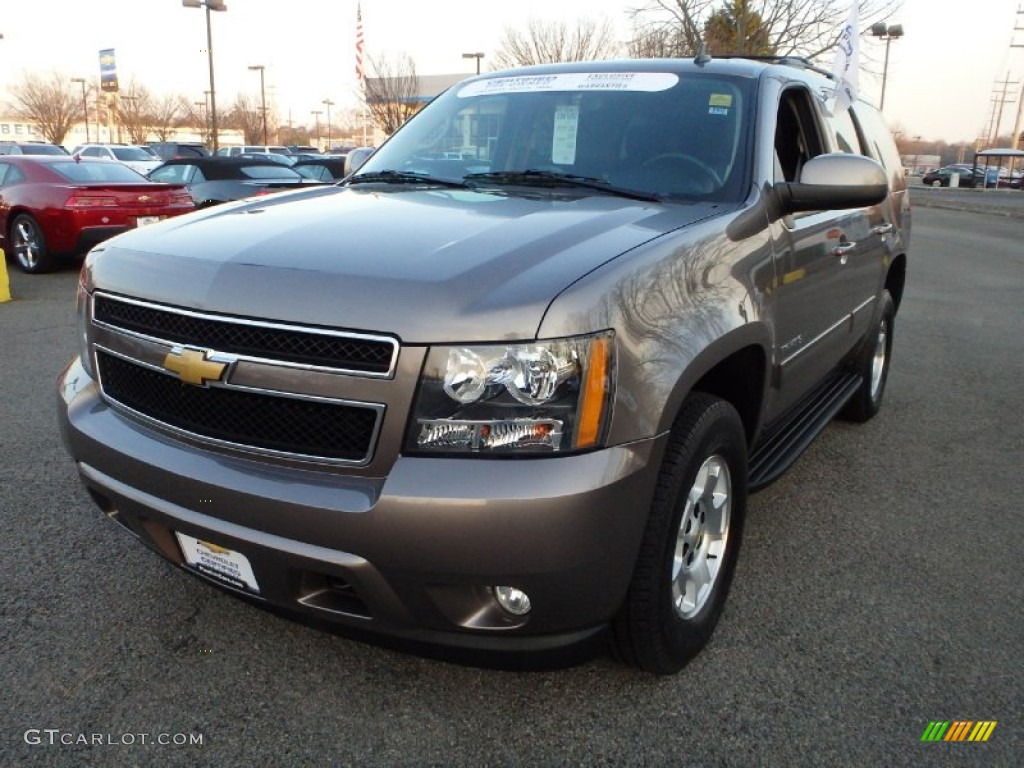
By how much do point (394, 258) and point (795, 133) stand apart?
213cm

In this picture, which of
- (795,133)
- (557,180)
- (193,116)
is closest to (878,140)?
(795,133)

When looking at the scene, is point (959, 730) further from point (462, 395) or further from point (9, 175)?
point (9, 175)

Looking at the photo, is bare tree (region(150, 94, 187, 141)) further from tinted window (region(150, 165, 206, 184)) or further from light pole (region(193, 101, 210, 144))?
tinted window (region(150, 165, 206, 184))

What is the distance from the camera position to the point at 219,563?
218 centimetres

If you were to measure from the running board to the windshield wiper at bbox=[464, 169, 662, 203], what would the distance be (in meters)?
1.07

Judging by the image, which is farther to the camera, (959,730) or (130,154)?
(130,154)

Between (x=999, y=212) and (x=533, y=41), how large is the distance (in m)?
16.8

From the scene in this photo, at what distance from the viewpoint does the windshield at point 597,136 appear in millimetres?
2992

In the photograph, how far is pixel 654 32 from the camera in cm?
2775

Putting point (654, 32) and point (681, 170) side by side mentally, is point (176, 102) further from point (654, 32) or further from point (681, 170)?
point (681, 170)

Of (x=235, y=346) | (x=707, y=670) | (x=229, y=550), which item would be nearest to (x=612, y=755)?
(x=707, y=670)

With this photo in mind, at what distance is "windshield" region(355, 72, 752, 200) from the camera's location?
2992mm

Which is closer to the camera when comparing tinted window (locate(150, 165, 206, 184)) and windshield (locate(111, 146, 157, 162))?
tinted window (locate(150, 165, 206, 184))

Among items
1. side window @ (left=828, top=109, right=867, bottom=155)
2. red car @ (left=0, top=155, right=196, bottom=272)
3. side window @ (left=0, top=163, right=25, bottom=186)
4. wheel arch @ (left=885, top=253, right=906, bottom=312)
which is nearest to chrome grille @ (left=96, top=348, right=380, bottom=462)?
side window @ (left=828, top=109, right=867, bottom=155)
